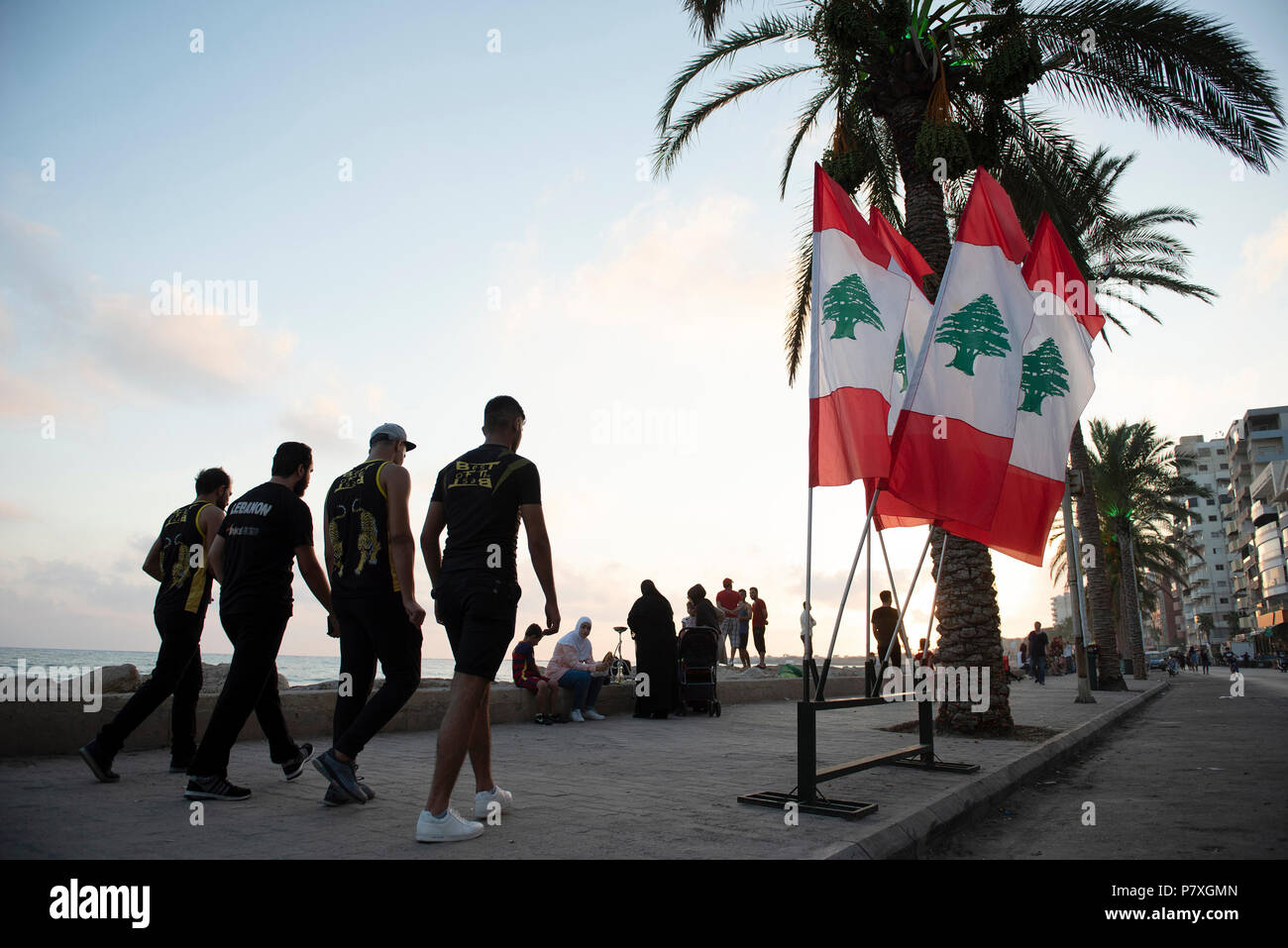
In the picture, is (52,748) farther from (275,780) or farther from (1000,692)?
(1000,692)

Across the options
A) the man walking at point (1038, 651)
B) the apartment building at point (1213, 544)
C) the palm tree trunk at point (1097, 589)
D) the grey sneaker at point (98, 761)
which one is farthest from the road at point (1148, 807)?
the apartment building at point (1213, 544)

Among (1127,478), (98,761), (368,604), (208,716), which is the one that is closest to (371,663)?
(368,604)

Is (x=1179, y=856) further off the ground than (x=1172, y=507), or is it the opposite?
(x=1172, y=507)

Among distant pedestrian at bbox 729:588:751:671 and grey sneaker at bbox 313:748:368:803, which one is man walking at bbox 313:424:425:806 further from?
distant pedestrian at bbox 729:588:751:671

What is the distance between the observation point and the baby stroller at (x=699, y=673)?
11.1 metres

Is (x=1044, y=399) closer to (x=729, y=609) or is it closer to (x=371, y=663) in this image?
(x=371, y=663)

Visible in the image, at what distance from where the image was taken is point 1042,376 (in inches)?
264

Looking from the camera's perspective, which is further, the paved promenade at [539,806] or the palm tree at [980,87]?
the palm tree at [980,87]

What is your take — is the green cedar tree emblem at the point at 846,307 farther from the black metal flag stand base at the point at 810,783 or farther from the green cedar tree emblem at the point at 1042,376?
the black metal flag stand base at the point at 810,783

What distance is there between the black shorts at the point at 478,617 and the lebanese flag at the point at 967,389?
9.35 feet

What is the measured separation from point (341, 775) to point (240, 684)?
884mm

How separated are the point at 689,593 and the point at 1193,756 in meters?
6.25
